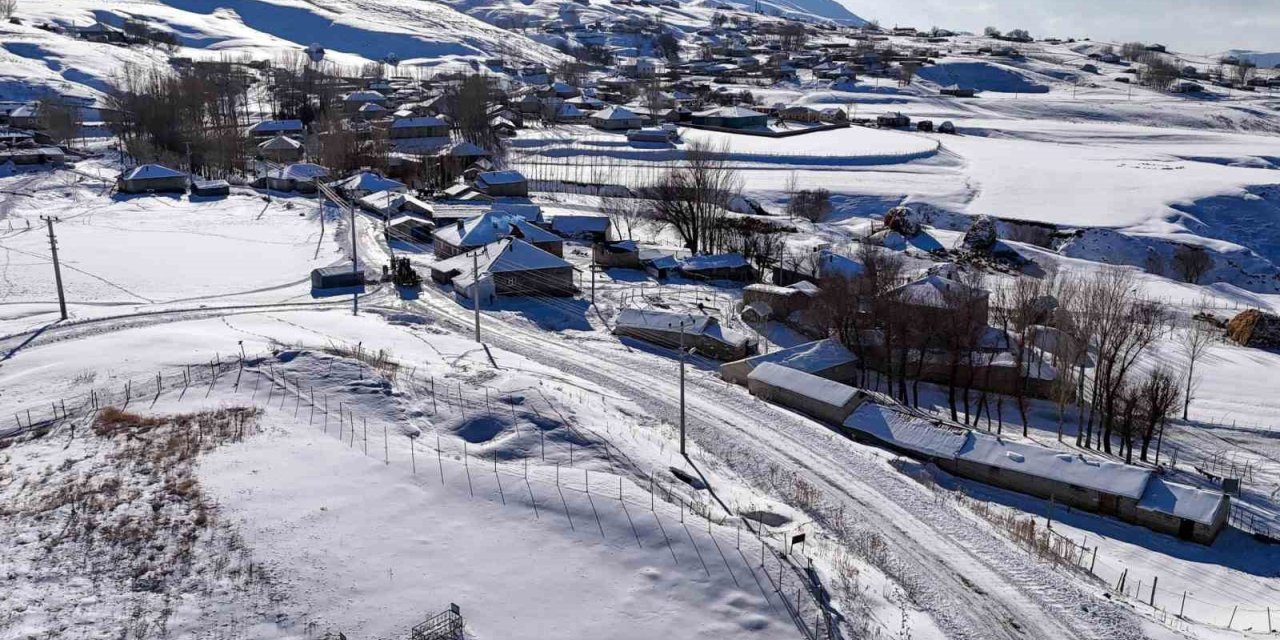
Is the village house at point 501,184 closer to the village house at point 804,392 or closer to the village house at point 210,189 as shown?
the village house at point 210,189

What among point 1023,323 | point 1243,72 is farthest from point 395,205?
point 1243,72

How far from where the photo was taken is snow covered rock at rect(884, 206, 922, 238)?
2140 inches

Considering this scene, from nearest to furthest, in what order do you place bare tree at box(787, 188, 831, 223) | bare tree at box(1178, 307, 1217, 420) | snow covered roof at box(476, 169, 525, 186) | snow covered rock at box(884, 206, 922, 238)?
bare tree at box(1178, 307, 1217, 420) < snow covered rock at box(884, 206, 922, 238) < bare tree at box(787, 188, 831, 223) < snow covered roof at box(476, 169, 525, 186)

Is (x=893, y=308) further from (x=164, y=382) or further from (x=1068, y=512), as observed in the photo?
(x=164, y=382)

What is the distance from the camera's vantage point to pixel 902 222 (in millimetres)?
54781

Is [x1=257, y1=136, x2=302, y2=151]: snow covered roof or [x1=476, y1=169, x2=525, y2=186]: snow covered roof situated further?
[x1=257, y1=136, x2=302, y2=151]: snow covered roof

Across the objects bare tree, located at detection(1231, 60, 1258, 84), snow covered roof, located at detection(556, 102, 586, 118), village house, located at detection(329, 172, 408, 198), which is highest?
bare tree, located at detection(1231, 60, 1258, 84)

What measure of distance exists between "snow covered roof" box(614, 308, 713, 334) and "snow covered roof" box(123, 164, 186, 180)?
38873 millimetres

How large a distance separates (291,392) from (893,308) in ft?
67.1

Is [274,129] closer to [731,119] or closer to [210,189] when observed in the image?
[210,189]

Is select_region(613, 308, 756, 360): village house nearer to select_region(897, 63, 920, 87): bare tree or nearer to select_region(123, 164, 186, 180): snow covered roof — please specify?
select_region(123, 164, 186, 180): snow covered roof

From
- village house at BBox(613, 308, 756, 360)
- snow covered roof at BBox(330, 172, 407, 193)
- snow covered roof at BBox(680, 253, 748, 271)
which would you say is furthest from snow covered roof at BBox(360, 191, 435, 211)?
village house at BBox(613, 308, 756, 360)

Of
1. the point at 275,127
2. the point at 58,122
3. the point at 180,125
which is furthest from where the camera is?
the point at 275,127

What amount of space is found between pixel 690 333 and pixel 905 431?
32.9 ft
